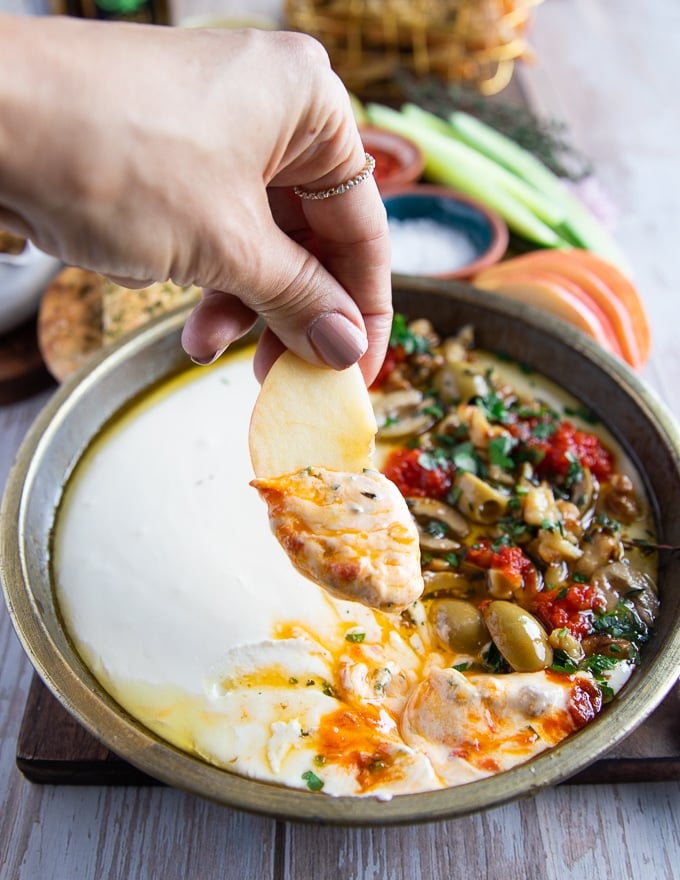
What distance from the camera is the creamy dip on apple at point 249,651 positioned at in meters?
2.11

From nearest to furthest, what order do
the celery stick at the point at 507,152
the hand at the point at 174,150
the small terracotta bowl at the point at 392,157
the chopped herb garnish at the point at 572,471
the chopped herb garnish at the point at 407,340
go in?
the hand at the point at 174,150 → the chopped herb garnish at the point at 572,471 → the chopped herb garnish at the point at 407,340 → the small terracotta bowl at the point at 392,157 → the celery stick at the point at 507,152

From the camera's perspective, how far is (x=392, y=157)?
4.39 metres

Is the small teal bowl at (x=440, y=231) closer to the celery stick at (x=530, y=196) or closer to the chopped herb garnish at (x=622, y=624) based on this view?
the celery stick at (x=530, y=196)

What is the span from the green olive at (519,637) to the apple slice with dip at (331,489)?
400mm

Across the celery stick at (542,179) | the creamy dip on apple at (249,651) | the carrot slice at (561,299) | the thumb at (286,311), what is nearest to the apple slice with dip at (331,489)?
the thumb at (286,311)

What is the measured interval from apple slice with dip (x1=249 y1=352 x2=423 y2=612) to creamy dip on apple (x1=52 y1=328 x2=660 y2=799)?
38 centimetres

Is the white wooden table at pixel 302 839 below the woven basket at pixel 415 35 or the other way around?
below

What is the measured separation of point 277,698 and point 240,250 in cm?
121

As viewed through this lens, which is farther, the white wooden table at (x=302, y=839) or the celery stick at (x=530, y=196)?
the celery stick at (x=530, y=196)

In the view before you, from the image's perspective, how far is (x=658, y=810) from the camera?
237 centimetres

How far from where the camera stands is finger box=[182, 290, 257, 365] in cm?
230

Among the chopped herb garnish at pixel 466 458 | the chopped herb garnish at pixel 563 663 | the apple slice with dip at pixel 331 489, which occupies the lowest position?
the chopped herb garnish at pixel 466 458

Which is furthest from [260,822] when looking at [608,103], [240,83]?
[608,103]

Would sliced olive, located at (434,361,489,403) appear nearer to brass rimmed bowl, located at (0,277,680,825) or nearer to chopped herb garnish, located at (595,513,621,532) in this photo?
brass rimmed bowl, located at (0,277,680,825)
